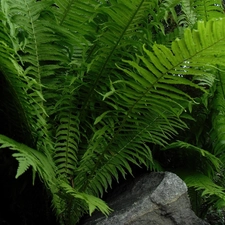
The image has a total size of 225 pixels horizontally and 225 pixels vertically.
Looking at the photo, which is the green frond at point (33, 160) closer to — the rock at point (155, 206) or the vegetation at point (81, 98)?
the vegetation at point (81, 98)

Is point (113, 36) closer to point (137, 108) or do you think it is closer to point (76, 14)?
point (76, 14)

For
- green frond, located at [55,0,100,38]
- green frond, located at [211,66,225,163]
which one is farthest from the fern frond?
green frond, located at [55,0,100,38]

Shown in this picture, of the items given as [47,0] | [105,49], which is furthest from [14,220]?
[47,0]

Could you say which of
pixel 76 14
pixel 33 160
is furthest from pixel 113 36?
pixel 33 160

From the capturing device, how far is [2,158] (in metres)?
1.58

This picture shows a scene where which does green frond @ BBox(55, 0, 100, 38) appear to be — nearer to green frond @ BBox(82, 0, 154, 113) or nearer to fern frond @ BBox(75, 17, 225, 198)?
green frond @ BBox(82, 0, 154, 113)

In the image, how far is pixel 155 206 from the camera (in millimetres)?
1486

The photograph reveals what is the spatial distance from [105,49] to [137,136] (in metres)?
0.38

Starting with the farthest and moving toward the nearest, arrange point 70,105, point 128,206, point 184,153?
point 184,153
point 70,105
point 128,206

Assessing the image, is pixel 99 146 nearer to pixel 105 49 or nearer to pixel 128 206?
pixel 128 206

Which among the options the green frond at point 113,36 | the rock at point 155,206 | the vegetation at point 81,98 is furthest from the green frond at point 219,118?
the green frond at point 113,36

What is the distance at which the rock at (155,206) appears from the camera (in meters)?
1.44

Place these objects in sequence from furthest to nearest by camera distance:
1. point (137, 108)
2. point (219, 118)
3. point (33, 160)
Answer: point (219, 118), point (137, 108), point (33, 160)

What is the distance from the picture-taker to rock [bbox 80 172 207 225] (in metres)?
1.44
